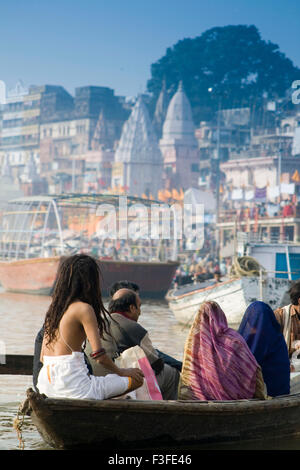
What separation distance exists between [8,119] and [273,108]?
176ft

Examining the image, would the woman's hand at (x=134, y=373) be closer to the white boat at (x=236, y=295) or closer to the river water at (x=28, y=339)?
the river water at (x=28, y=339)

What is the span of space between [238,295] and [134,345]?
12.6 m

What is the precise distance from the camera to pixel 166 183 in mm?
91062

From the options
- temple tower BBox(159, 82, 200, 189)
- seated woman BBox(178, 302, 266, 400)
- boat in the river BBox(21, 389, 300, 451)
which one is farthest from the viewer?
temple tower BBox(159, 82, 200, 189)

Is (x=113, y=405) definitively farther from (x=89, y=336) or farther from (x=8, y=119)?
(x=8, y=119)

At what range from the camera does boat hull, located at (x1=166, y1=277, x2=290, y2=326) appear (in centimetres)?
1875

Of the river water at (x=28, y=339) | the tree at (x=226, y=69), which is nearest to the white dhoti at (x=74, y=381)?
the river water at (x=28, y=339)

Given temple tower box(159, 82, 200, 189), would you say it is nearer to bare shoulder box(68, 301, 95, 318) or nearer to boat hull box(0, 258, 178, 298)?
boat hull box(0, 258, 178, 298)

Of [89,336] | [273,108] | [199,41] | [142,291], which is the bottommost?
[142,291]

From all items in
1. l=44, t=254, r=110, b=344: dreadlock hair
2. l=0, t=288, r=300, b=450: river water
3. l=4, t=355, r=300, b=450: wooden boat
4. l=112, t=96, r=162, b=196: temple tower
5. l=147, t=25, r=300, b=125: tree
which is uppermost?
l=147, t=25, r=300, b=125: tree

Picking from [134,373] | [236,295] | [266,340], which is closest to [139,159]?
[236,295]

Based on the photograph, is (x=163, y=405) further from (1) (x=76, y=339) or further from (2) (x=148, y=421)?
(1) (x=76, y=339)

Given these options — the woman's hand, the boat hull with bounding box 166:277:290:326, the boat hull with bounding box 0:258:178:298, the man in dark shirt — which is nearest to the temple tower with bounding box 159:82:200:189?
the boat hull with bounding box 0:258:178:298
